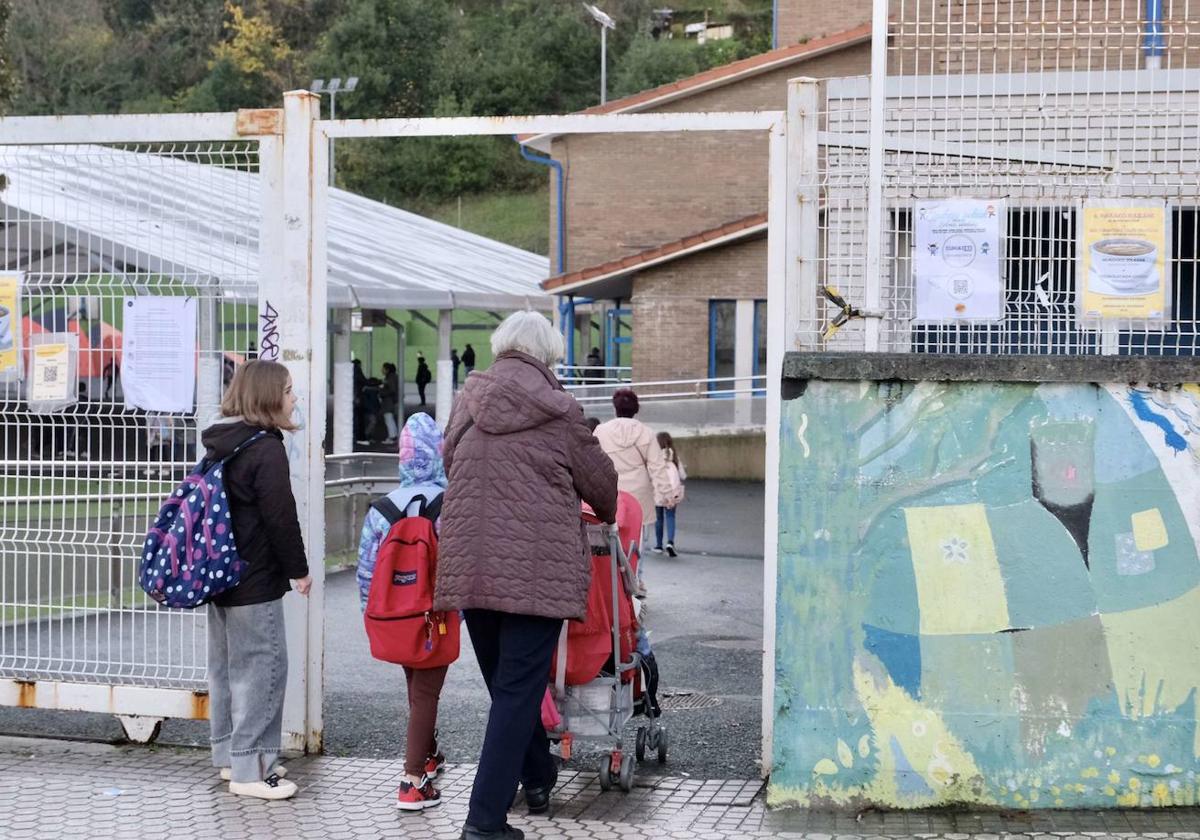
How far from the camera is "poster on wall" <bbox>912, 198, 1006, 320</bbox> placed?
5.86 meters

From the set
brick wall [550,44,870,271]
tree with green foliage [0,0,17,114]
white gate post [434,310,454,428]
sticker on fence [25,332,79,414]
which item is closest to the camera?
sticker on fence [25,332,79,414]

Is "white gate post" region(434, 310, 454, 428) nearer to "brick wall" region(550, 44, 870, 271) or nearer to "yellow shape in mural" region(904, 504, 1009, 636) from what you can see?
"brick wall" region(550, 44, 870, 271)

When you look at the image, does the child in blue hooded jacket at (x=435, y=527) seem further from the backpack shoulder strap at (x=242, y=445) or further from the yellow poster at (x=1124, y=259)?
the yellow poster at (x=1124, y=259)

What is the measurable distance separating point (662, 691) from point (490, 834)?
9.90 ft

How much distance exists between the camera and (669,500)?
1331cm

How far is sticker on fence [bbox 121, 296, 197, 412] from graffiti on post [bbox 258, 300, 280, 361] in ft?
1.12

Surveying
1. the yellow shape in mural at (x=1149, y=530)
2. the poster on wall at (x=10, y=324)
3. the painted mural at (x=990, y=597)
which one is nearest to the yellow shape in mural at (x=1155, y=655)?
the painted mural at (x=990, y=597)

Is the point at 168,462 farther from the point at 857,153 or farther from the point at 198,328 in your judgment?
the point at 857,153

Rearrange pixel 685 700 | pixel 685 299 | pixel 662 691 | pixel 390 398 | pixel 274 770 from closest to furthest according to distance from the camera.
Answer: pixel 274 770
pixel 685 700
pixel 662 691
pixel 685 299
pixel 390 398

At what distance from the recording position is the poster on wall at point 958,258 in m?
5.86

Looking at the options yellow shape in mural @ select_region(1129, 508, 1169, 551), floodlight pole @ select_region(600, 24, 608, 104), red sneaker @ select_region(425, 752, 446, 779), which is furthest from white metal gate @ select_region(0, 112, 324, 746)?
floodlight pole @ select_region(600, 24, 608, 104)

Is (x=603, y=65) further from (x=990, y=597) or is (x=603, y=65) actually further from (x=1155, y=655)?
(x=1155, y=655)

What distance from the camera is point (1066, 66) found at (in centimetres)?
615

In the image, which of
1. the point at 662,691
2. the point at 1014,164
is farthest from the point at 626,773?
the point at 1014,164
